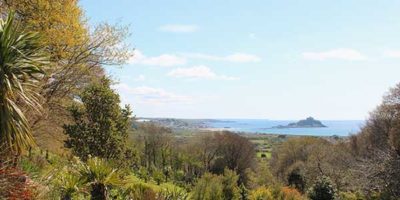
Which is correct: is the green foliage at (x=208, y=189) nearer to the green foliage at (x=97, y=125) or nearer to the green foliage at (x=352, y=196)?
the green foliage at (x=352, y=196)

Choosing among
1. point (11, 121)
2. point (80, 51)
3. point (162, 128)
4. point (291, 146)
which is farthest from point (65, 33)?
point (162, 128)

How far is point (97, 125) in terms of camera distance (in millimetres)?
26172

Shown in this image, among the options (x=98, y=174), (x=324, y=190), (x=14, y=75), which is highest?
(x=14, y=75)

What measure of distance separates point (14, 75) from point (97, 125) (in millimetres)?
15118

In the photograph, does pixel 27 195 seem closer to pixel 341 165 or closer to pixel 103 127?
pixel 103 127

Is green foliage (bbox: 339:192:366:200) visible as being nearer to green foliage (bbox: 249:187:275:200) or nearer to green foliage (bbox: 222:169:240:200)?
green foliage (bbox: 249:187:275:200)

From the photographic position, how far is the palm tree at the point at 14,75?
1104 centimetres

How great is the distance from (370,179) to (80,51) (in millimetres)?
28574

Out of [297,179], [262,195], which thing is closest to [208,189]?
Result: [262,195]

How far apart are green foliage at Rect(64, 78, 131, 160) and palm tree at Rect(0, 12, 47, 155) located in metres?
12.8

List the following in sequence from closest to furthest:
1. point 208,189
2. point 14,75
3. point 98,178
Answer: point 14,75 < point 98,178 < point 208,189

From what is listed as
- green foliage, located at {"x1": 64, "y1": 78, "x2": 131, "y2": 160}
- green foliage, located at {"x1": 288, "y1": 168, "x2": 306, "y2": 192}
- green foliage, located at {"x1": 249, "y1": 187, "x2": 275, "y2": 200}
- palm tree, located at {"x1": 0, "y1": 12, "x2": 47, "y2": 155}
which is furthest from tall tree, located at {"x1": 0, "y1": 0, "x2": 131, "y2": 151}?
green foliage, located at {"x1": 288, "y1": 168, "x2": 306, "y2": 192}

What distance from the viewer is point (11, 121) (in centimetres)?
1116

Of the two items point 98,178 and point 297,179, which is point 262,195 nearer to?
point 297,179
